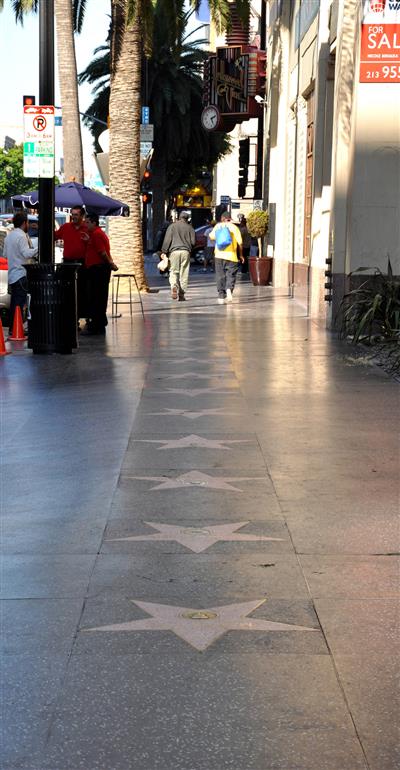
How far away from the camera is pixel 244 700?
3.95 metres

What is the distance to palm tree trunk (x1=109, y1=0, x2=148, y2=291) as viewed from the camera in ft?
84.5

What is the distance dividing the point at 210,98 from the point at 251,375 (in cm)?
2721

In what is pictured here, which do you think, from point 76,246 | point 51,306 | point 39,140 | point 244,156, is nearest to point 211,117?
point 244,156

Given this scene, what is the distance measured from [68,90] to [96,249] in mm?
12210

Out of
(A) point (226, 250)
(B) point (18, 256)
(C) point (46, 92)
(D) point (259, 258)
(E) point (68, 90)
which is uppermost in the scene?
(E) point (68, 90)

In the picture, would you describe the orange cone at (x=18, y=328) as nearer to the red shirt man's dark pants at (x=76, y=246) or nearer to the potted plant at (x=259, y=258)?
the red shirt man's dark pants at (x=76, y=246)

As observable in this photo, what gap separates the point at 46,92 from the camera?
14875 mm

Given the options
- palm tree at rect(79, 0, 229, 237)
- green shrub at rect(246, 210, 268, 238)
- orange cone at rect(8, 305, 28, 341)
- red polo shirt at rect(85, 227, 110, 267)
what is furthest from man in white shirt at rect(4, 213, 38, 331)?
palm tree at rect(79, 0, 229, 237)

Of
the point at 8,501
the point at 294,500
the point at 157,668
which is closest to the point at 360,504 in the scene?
the point at 294,500

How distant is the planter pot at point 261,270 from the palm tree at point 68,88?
6.19 metres

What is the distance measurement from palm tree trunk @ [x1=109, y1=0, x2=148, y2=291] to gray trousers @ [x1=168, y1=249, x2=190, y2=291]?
1.44 meters

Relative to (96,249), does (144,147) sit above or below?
above

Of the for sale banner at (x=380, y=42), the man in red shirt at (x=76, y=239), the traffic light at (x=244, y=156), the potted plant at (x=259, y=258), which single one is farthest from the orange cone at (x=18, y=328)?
the traffic light at (x=244, y=156)

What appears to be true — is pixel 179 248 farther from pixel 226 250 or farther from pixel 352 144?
pixel 352 144
